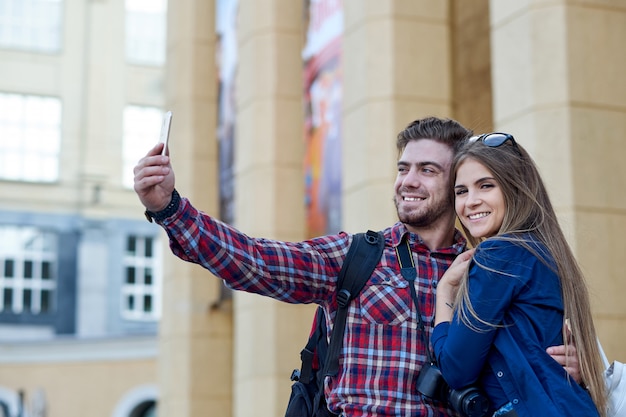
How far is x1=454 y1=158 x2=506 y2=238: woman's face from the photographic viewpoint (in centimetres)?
390

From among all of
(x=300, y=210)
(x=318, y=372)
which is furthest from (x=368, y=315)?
(x=300, y=210)

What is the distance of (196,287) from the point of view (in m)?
16.8

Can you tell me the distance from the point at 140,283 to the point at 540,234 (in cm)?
3344

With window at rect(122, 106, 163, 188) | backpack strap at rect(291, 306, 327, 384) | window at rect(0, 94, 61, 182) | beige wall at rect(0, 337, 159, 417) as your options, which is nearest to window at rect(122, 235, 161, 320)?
window at rect(122, 106, 163, 188)

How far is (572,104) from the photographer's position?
8.81 metres

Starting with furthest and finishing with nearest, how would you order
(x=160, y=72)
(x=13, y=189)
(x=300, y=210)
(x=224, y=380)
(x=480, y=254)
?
(x=160, y=72), (x=13, y=189), (x=224, y=380), (x=300, y=210), (x=480, y=254)

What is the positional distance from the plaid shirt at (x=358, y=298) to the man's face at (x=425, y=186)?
97 millimetres

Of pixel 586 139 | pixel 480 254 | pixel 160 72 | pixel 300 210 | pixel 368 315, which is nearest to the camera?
pixel 480 254

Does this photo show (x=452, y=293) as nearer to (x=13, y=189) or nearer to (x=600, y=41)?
(x=600, y=41)

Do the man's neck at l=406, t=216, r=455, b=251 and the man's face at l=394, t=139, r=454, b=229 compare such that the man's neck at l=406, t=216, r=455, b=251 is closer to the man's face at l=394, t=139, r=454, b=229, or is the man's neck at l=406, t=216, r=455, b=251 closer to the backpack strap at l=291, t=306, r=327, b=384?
the man's face at l=394, t=139, r=454, b=229

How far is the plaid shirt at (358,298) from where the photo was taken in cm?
397

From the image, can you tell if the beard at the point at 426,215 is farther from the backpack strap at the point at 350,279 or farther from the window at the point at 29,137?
the window at the point at 29,137

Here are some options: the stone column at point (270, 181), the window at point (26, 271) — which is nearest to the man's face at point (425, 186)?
the stone column at point (270, 181)

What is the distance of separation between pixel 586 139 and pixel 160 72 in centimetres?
3010
